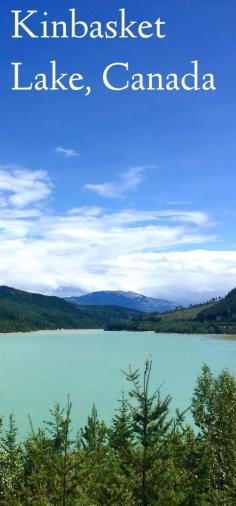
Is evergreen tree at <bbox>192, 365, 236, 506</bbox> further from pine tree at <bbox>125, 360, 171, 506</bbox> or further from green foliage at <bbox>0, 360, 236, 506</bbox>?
pine tree at <bbox>125, 360, 171, 506</bbox>

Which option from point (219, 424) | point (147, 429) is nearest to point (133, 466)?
point (147, 429)

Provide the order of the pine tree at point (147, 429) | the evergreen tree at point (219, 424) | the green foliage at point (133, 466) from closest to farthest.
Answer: the pine tree at point (147, 429)
the green foliage at point (133, 466)
the evergreen tree at point (219, 424)

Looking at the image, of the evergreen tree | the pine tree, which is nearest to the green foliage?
the pine tree

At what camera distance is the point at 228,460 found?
59.1 meters

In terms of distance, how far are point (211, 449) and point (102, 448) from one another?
13.3 m

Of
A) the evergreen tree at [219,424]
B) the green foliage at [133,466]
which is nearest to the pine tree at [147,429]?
the green foliage at [133,466]

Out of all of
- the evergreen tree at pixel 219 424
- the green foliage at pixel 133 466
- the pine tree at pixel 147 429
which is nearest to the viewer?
the pine tree at pixel 147 429

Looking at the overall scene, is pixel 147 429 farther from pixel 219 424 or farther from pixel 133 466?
pixel 219 424

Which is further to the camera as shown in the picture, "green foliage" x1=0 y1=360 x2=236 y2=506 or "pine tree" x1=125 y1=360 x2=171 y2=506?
"green foliage" x1=0 y1=360 x2=236 y2=506

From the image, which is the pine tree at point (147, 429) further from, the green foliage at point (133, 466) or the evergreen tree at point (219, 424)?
the evergreen tree at point (219, 424)

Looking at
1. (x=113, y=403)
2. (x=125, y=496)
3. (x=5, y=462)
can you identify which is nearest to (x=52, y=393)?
A: (x=113, y=403)

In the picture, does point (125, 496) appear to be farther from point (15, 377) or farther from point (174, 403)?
point (15, 377)

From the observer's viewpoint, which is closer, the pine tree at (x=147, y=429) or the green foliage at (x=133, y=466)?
the pine tree at (x=147, y=429)

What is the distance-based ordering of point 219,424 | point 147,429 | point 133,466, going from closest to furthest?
point 147,429
point 133,466
point 219,424
